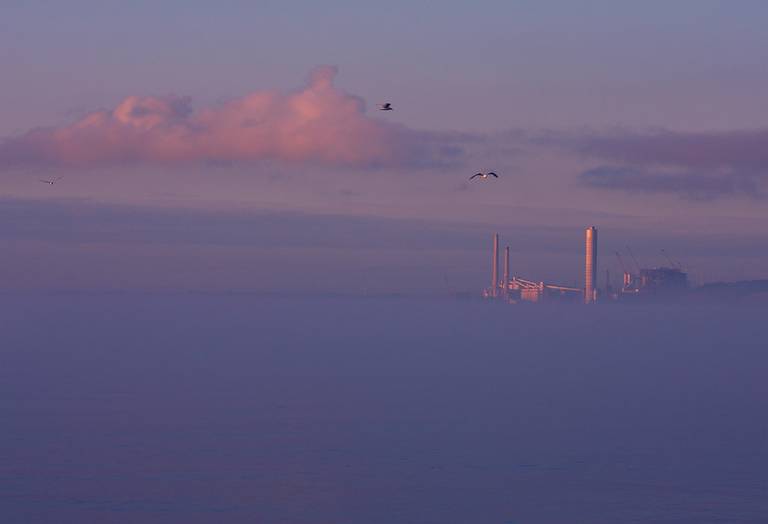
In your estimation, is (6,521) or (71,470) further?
(71,470)

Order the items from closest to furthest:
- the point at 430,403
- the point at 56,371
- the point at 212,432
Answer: the point at 212,432
the point at 430,403
the point at 56,371

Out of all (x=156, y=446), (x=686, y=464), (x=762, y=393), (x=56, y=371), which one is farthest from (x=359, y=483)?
(x=56, y=371)

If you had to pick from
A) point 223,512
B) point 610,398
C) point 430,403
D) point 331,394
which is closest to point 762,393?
point 610,398

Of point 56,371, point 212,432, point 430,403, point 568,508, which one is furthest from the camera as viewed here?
point 56,371

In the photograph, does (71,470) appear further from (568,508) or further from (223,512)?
(568,508)

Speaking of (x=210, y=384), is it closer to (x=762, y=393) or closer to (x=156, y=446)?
(x=156, y=446)

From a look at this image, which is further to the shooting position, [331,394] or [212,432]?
[331,394]

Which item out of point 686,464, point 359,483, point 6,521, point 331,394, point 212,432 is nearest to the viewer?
point 6,521

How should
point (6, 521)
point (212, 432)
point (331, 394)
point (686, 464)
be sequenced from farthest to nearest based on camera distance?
1. point (331, 394)
2. point (212, 432)
3. point (686, 464)
4. point (6, 521)
